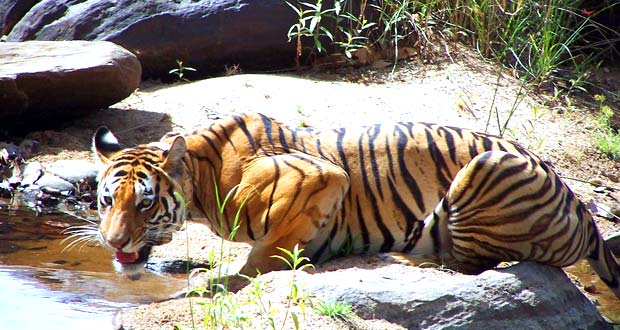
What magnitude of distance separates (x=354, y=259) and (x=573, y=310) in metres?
1.31

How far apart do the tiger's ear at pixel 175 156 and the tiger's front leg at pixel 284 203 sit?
1.31 feet

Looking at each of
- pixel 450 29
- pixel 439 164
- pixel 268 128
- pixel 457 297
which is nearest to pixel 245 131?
pixel 268 128

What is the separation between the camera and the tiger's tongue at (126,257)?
5.38 m

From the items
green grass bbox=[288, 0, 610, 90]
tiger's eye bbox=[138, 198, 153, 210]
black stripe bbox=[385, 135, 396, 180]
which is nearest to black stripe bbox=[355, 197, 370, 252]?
black stripe bbox=[385, 135, 396, 180]

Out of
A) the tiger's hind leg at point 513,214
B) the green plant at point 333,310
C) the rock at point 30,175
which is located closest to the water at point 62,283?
the tiger's hind leg at point 513,214

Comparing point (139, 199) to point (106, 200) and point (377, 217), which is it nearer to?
point (106, 200)

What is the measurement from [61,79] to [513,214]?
5.11 m

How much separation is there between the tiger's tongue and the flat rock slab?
403 centimetres

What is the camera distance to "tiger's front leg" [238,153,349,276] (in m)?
5.59

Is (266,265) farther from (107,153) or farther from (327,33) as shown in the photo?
(327,33)

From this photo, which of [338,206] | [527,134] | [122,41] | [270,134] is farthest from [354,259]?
[122,41]

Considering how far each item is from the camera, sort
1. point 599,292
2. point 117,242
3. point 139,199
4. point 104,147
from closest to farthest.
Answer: point 117,242 → point 139,199 → point 104,147 → point 599,292

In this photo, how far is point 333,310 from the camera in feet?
15.4

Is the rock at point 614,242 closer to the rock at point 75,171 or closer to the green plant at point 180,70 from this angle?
the rock at point 75,171
